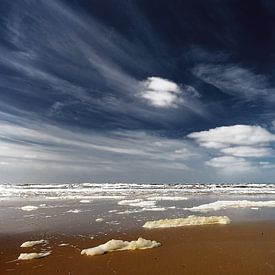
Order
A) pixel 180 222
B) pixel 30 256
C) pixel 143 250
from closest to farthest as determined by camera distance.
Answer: pixel 30 256 < pixel 143 250 < pixel 180 222

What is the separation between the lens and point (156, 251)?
12922mm

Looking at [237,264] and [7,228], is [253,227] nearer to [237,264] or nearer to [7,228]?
[237,264]

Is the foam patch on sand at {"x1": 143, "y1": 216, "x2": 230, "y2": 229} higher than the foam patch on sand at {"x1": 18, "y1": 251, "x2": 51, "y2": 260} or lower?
higher

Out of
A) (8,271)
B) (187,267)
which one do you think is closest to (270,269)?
(187,267)

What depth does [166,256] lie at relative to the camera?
1222 cm

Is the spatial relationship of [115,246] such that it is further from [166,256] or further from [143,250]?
[166,256]

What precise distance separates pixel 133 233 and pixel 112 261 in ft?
18.8

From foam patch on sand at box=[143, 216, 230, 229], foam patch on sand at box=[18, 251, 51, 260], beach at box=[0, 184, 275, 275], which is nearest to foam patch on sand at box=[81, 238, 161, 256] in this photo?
beach at box=[0, 184, 275, 275]

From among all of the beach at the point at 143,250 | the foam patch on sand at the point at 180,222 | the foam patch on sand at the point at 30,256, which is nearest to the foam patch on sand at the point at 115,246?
the beach at the point at 143,250

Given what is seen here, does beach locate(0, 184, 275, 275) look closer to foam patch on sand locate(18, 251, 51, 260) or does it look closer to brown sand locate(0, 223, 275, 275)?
brown sand locate(0, 223, 275, 275)

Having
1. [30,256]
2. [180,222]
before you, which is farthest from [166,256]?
[180,222]

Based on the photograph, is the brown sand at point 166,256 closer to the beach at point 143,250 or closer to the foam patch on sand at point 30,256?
the beach at point 143,250

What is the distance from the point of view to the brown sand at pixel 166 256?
10625 mm

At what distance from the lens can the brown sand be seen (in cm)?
1062
